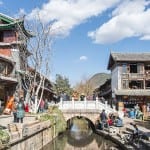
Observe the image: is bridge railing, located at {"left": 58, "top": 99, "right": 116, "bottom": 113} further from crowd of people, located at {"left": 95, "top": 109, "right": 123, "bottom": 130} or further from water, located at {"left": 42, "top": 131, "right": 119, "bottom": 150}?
water, located at {"left": 42, "top": 131, "right": 119, "bottom": 150}

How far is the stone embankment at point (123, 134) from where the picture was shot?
22.3 meters

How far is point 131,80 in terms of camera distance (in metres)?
48.3

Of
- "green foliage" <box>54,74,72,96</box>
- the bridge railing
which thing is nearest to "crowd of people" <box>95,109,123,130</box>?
the bridge railing

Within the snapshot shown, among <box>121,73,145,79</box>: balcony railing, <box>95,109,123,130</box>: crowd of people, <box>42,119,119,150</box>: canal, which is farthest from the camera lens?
<box>121,73,145,79</box>: balcony railing

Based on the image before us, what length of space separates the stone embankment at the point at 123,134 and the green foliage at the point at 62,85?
1400 inches

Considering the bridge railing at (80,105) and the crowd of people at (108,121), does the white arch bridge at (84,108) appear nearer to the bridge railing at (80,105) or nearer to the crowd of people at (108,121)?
the bridge railing at (80,105)

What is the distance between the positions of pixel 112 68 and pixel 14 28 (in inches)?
832

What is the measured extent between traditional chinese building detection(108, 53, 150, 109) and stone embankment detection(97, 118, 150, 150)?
475 inches

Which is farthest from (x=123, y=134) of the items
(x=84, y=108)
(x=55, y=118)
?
(x=84, y=108)

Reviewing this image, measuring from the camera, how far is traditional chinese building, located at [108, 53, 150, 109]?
47188 millimetres

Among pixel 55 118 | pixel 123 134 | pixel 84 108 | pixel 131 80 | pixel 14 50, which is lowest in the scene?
pixel 123 134

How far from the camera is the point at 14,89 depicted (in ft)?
117

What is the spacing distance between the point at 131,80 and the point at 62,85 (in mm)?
26880

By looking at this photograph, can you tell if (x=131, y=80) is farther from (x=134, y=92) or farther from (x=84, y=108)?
(x=84, y=108)
